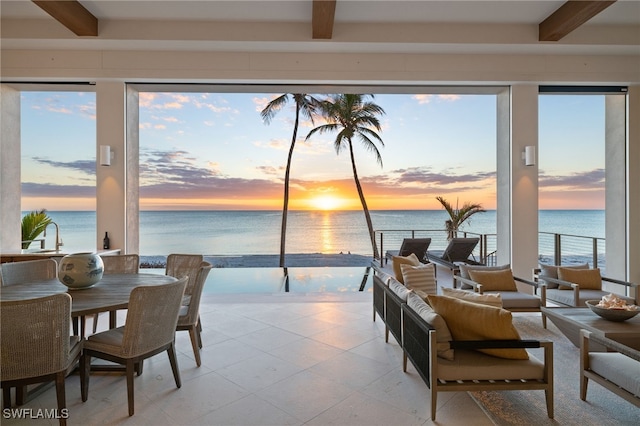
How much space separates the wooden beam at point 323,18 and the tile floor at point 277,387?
12.1ft

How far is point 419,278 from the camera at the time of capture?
370cm

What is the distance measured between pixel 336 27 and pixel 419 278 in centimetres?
355

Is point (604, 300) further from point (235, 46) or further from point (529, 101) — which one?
point (235, 46)

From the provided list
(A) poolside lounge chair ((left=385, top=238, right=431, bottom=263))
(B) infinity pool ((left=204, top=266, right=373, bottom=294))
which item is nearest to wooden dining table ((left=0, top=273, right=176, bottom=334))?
(B) infinity pool ((left=204, top=266, right=373, bottom=294))

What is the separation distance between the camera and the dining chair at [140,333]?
2.25 metres

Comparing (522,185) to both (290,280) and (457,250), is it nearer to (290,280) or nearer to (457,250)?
(457,250)

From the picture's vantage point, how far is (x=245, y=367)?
2947 mm

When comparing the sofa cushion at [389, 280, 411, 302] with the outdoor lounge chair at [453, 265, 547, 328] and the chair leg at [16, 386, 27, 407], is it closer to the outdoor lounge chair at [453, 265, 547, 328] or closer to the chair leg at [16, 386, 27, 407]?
the outdoor lounge chair at [453, 265, 547, 328]

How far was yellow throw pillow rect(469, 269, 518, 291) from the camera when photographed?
4.23 meters

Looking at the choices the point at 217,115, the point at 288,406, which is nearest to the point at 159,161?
the point at 217,115

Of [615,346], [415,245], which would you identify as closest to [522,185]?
[415,245]

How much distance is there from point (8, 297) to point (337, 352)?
2567 millimetres

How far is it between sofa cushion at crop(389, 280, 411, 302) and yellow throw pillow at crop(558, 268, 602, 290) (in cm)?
249

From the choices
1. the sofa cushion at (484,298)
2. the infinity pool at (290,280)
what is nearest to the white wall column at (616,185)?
the infinity pool at (290,280)
